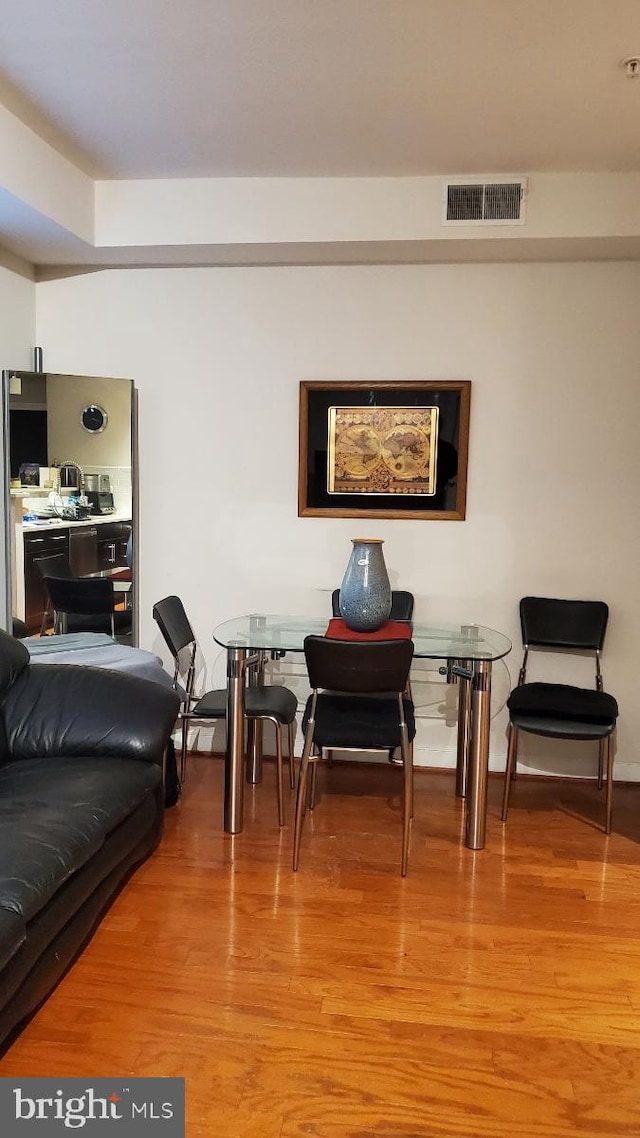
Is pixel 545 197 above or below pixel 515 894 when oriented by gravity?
above

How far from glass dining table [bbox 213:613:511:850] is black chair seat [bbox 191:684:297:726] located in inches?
5.0

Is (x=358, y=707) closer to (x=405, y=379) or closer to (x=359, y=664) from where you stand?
(x=359, y=664)

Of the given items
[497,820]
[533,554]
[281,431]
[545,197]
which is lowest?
[497,820]

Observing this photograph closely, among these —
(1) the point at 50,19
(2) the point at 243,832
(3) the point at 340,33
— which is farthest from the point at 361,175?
(2) the point at 243,832

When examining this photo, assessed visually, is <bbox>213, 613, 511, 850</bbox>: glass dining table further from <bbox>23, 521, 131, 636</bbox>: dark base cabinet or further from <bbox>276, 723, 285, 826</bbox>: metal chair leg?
<bbox>23, 521, 131, 636</bbox>: dark base cabinet

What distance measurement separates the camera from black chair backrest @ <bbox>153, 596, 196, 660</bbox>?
354 cm

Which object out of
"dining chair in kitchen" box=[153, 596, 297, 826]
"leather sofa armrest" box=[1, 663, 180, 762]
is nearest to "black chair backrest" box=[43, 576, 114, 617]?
"dining chair in kitchen" box=[153, 596, 297, 826]

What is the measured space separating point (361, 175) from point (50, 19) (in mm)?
1492

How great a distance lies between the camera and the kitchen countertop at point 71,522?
145 inches

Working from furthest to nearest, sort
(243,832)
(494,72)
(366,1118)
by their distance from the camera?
(243,832)
(494,72)
(366,1118)

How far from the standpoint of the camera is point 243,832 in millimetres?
3291

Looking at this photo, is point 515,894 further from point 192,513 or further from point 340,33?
point 340,33

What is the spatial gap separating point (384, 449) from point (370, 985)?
2.45m

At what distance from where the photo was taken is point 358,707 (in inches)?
128
